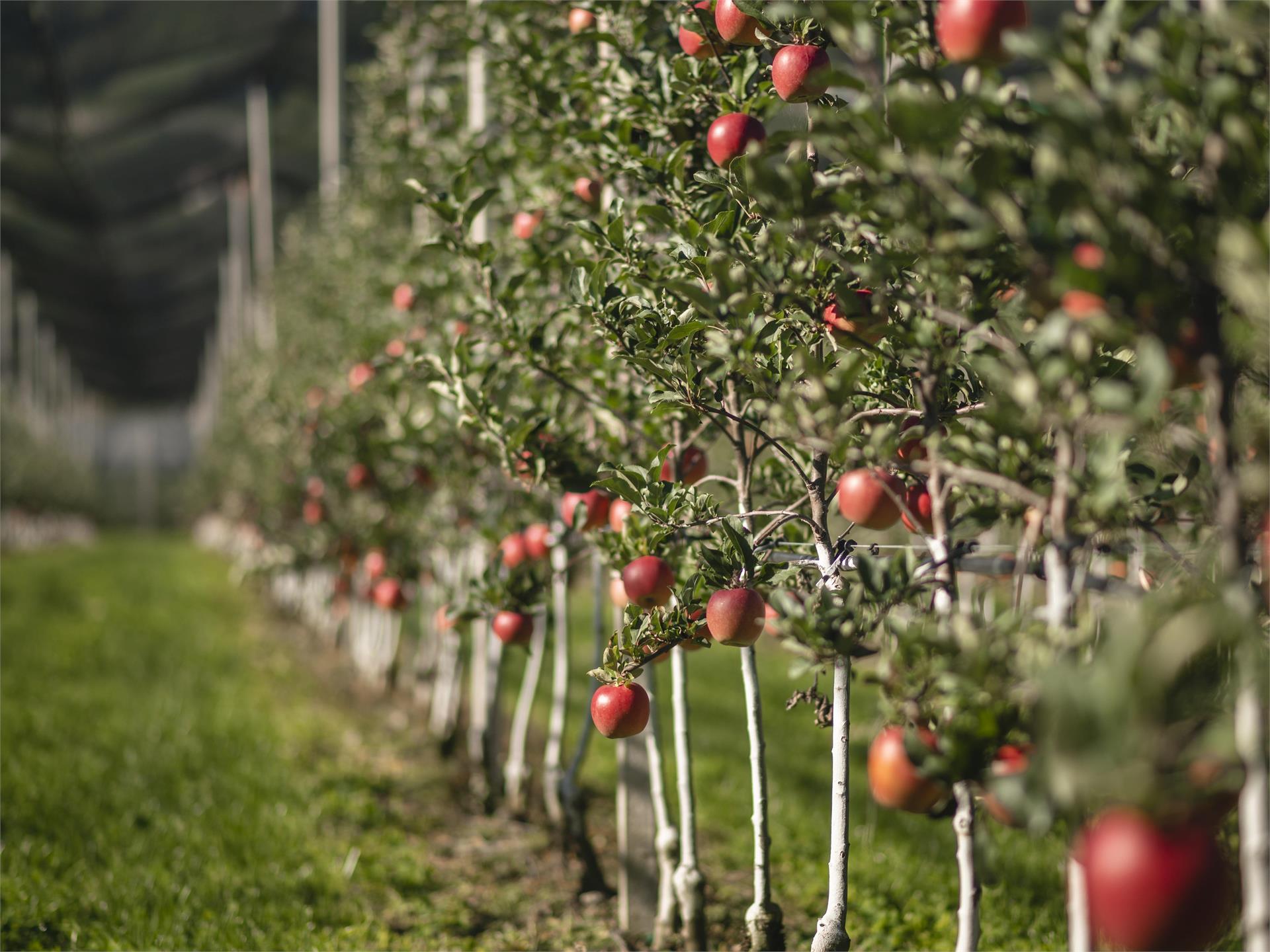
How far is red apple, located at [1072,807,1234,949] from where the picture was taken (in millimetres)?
786

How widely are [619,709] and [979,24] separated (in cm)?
127

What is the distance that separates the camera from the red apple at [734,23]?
1613mm

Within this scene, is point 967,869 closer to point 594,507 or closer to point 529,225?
point 594,507

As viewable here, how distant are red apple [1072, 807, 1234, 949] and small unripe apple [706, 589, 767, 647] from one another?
2.59ft

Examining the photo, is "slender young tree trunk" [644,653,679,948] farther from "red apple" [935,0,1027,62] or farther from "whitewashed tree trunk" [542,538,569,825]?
"red apple" [935,0,1027,62]

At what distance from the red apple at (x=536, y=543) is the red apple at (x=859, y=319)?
135 centimetres

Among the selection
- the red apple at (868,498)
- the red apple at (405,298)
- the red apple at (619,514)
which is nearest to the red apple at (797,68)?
the red apple at (868,498)

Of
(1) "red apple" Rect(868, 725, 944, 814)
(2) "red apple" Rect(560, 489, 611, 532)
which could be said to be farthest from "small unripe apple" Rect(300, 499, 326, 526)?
(1) "red apple" Rect(868, 725, 944, 814)

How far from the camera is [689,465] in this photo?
226cm

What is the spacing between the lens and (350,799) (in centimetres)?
363

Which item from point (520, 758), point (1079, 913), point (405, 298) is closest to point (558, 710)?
point (520, 758)

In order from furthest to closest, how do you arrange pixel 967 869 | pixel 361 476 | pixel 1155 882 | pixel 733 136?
pixel 361 476 < pixel 733 136 < pixel 967 869 < pixel 1155 882

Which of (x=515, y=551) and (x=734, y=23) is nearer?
(x=734, y=23)

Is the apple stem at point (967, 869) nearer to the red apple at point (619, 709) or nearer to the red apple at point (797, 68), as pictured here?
the red apple at point (619, 709)
